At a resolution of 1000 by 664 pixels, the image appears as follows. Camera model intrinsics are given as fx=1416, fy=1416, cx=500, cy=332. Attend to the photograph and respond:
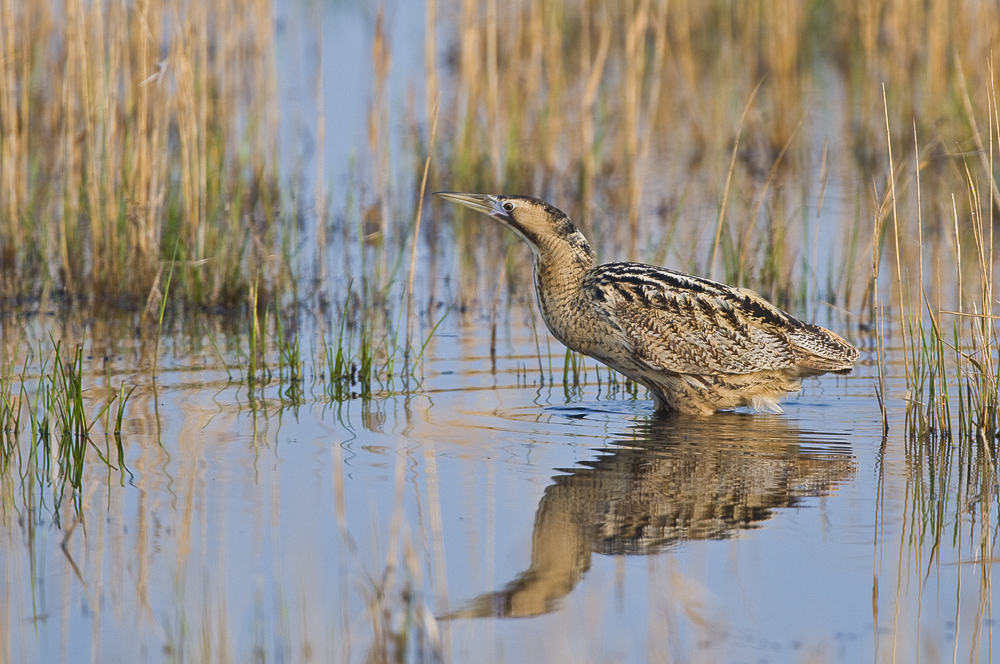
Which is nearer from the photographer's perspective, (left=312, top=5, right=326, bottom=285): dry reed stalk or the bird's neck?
the bird's neck

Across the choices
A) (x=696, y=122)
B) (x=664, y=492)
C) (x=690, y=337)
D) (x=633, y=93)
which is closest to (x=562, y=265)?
(x=690, y=337)

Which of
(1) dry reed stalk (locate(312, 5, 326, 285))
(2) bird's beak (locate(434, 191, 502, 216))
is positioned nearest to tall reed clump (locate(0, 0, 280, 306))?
(1) dry reed stalk (locate(312, 5, 326, 285))

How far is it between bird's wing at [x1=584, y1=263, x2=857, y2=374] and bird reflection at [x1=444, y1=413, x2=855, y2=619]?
0.98 ft

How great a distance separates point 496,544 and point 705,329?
2447 mm

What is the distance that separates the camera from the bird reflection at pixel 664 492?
14.0 ft

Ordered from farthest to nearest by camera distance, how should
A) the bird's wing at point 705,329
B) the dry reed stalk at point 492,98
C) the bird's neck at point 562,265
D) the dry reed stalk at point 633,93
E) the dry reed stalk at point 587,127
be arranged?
the dry reed stalk at point 492,98
the dry reed stalk at point 587,127
the dry reed stalk at point 633,93
the bird's neck at point 562,265
the bird's wing at point 705,329

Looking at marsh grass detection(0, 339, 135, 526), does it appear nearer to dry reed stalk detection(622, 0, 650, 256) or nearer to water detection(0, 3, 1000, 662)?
water detection(0, 3, 1000, 662)

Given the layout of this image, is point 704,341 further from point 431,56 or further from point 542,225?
point 431,56

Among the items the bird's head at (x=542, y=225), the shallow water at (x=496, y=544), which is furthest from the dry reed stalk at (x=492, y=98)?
the shallow water at (x=496, y=544)

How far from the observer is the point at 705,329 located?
6.68 metres

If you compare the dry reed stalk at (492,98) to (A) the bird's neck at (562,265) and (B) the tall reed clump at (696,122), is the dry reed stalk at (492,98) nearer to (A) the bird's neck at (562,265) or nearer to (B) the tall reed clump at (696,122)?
(B) the tall reed clump at (696,122)

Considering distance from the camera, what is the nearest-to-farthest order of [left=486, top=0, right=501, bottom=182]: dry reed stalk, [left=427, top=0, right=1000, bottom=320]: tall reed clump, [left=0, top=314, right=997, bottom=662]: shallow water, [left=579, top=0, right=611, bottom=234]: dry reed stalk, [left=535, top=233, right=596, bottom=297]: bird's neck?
[left=0, top=314, right=997, bottom=662]: shallow water → [left=535, top=233, right=596, bottom=297]: bird's neck → [left=427, top=0, right=1000, bottom=320]: tall reed clump → [left=579, top=0, right=611, bottom=234]: dry reed stalk → [left=486, top=0, right=501, bottom=182]: dry reed stalk

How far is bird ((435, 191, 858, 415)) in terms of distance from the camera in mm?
6574

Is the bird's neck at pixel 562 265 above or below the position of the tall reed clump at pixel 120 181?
below
